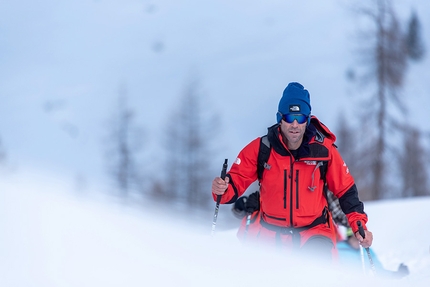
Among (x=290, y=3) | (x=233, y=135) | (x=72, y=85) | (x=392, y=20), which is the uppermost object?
(x=290, y=3)

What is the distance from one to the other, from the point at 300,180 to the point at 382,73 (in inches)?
728

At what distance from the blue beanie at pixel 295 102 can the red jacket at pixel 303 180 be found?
166mm

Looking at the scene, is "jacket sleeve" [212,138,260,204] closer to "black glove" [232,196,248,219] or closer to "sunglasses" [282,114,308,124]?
"sunglasses" [282,114,308,124]

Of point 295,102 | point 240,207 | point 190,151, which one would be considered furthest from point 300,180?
point 190,151

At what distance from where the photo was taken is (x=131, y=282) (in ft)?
6.07

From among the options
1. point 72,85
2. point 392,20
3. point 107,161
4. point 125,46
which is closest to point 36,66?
point 72,85

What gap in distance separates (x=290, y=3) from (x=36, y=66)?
156 feet

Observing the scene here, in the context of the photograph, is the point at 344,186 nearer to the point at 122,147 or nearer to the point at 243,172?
the point at 243,172

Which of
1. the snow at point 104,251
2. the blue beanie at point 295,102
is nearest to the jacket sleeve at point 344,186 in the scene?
the blue beanie at point 295,102

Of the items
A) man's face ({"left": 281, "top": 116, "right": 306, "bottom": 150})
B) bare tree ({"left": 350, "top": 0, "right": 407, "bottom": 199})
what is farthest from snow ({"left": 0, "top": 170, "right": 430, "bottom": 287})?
bare tree ({"left": 350, "top": 0, "right": 407, "bottom": 199})

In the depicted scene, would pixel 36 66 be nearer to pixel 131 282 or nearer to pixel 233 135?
pixel 233 135

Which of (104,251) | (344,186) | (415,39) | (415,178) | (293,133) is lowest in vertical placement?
(415,178)

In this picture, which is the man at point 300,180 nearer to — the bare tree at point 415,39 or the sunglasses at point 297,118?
the sunglasses at point 297,118

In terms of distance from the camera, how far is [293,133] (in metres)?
3.99
